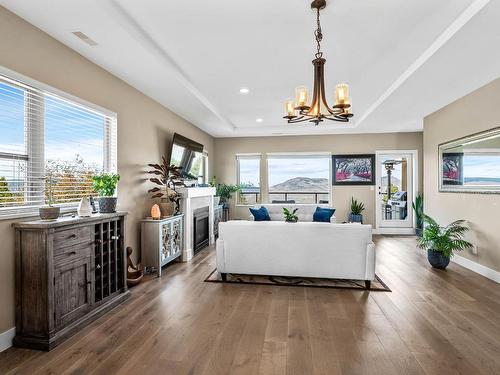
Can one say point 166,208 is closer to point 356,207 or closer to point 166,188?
point 166,188

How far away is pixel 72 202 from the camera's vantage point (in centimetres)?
301

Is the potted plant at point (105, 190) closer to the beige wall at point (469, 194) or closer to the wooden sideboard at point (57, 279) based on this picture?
the wooden sideboard at point (57, 279)

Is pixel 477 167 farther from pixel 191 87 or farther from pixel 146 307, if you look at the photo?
pixel 146 307

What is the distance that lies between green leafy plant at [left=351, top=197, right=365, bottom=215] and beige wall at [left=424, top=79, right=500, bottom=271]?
1843mm

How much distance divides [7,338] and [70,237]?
2.80 ft

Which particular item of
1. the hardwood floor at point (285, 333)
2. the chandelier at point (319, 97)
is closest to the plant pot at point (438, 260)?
the hardwood floor at point (285, 333)

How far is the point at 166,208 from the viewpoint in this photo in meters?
4.44

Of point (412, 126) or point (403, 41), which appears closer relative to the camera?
point (403, 41)

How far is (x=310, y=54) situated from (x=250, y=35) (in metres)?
0.83

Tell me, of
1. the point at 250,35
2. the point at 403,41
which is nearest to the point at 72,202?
the point at 250,35

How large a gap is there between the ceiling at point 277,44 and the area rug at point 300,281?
2673 millimetres

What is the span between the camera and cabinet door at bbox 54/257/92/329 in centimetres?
231

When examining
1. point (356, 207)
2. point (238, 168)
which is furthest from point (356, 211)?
point (238, 168)

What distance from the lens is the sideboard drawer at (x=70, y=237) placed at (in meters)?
2.32
